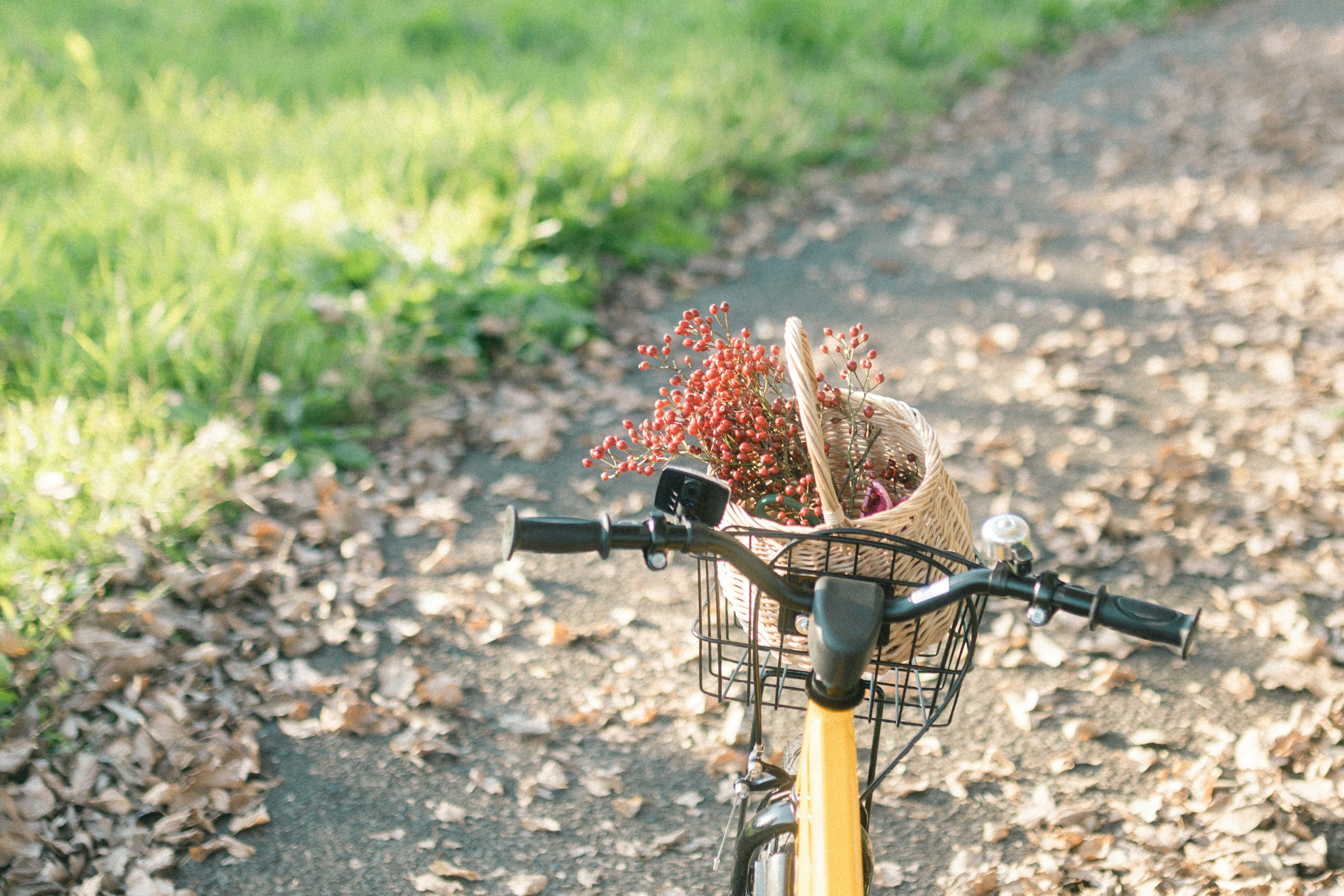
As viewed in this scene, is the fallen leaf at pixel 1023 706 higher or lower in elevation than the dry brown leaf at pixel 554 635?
lower

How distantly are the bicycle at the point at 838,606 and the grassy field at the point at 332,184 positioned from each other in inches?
98.2

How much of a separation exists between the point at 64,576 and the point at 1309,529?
14.2 feet

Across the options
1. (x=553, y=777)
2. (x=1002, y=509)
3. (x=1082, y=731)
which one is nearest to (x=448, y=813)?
(x=553, y=777)

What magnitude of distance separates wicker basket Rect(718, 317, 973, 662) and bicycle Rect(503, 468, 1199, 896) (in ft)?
0.06

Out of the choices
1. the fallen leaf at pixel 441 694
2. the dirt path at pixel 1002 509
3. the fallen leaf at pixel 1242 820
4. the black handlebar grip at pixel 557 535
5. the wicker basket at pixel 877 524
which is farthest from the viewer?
the fallen leaf at pixel 441 694

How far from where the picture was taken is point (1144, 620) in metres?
1.37

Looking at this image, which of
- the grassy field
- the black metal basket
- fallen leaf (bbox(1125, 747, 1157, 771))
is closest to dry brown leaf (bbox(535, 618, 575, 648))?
the grassy field

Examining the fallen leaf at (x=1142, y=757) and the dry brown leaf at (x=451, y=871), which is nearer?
the dry brown leaf at (x=451, y=871)

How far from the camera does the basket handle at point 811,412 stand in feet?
5.18

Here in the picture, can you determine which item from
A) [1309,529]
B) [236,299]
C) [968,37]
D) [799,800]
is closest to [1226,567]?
[1309,529]

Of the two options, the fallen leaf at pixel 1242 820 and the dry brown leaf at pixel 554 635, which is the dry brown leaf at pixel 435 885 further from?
the fallen leaf at pixel 1242 820

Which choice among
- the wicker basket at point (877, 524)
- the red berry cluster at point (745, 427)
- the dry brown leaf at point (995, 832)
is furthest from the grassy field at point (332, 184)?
the dry brown leaf at point (995, 832)

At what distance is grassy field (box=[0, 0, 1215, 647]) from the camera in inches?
161

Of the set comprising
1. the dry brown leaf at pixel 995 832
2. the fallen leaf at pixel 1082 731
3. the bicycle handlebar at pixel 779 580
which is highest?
the bicycle handlebar at pixel 779 580
